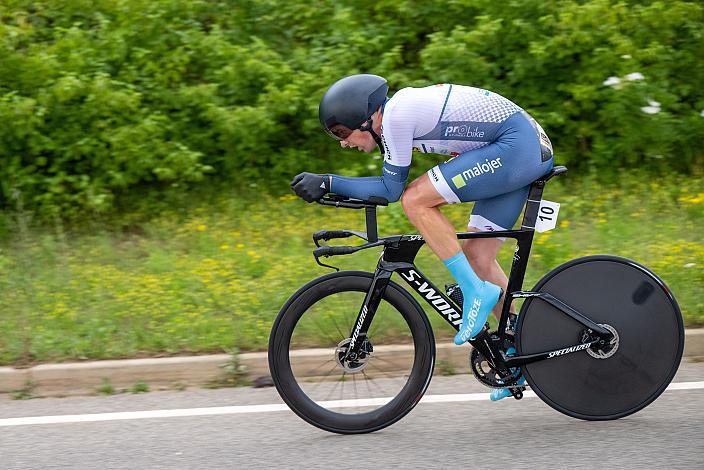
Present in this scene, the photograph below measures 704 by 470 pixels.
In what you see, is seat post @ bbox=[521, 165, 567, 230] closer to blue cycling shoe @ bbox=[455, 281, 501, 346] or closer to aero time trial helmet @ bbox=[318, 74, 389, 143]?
blue cycling shoe @ bbox=[455, 281, 501, 346]

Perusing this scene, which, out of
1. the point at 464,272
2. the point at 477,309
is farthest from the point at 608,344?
the point at 464,272

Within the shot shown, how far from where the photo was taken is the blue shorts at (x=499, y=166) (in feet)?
15.0

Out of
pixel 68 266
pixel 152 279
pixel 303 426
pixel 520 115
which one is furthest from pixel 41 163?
pixel 520 115

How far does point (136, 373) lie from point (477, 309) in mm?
2121

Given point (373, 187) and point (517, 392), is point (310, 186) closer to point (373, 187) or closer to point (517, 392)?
point (373, 187)

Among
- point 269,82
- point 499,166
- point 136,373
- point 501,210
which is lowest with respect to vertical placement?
point 136,373

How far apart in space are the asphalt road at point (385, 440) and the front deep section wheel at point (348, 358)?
12 cm

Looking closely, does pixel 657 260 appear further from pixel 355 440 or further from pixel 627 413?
pixel 355 440

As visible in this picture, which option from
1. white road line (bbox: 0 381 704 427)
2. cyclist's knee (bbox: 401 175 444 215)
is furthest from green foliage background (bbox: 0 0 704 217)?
cyclist's knee (bbox: 401 175 444 215)

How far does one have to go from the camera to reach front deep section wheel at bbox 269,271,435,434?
4754 millimetres

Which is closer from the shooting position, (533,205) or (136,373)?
(533,205)

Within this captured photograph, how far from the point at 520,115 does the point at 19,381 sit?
3.10 meters

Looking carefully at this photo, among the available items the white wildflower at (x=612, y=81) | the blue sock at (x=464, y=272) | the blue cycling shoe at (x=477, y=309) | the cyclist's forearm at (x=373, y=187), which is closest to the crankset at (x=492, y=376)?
the blue cycling shoe at (x=477, y=309)

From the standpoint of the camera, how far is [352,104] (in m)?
4.47
